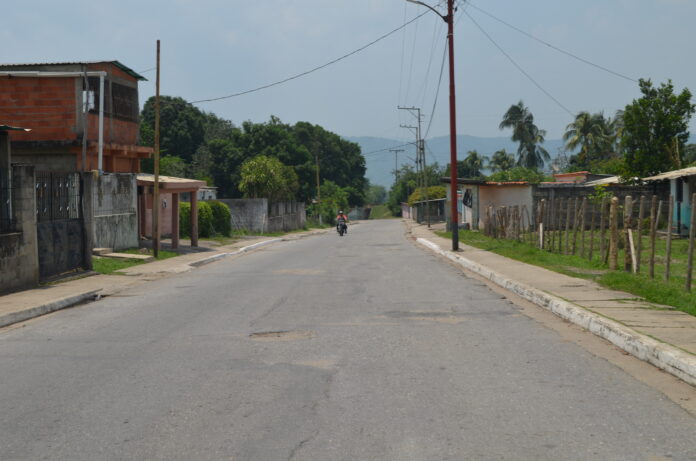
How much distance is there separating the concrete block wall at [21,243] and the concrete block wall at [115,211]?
26.1 ft

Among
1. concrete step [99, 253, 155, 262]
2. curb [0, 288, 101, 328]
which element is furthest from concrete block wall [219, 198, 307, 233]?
curb [0, 288, 101, 328]

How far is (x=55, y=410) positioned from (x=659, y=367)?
588 cm

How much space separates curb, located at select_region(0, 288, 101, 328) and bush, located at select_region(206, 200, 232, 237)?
2550cm

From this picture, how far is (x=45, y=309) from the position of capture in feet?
40.3

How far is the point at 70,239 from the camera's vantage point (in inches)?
688

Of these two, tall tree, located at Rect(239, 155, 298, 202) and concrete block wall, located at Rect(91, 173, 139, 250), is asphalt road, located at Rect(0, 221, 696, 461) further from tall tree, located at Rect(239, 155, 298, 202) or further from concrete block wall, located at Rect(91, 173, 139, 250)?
tall tree, located at Rect(239, 155, 298, 202)

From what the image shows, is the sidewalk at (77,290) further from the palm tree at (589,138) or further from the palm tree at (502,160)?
the palm tree at (502,160)

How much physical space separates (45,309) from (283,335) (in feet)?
17.7

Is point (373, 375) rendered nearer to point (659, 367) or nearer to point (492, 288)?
point (659, 367)

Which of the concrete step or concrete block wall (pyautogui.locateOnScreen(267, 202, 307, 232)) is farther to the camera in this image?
concrete block wall (pyautogui.locateOnScreen(267, 202, 307, 232))

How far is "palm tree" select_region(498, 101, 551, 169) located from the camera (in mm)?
89188

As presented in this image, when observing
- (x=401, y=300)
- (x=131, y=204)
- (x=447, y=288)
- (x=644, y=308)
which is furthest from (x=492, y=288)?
(x=131, y=204)

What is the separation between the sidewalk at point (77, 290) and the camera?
1180 cm

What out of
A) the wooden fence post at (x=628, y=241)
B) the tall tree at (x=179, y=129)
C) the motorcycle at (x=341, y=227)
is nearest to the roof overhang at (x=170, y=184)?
the wooden fence post at (x=628, y=241)
